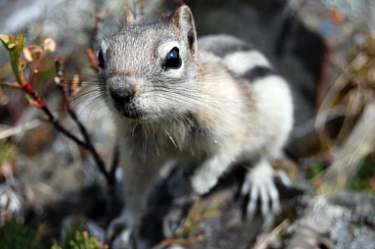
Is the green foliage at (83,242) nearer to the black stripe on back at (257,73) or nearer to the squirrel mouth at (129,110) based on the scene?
the squirrel mouth at (129,110)

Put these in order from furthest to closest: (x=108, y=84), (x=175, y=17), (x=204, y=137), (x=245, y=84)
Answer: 1. (x=245, y=84)
2. (x=204, y=137)
3. (x=175, y=17)
4. (x=108, y=84)

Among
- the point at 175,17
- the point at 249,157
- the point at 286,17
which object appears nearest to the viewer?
the point at 175,17

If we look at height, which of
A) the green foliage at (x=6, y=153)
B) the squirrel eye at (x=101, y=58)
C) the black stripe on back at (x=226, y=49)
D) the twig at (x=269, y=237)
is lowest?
the twig at (x=269, y=237)

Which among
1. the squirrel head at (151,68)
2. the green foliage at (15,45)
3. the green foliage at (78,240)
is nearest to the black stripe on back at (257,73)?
the squirrel head at (151,68)

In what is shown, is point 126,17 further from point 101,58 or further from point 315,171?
point 315,171

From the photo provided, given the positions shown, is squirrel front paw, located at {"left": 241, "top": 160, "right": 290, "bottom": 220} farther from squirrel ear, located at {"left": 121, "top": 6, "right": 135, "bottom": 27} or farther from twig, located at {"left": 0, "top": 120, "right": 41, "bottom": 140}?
twig, located at {"left": 0, "top": 120, "right": 41, "bottom": 140}

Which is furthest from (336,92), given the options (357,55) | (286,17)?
(286,17)

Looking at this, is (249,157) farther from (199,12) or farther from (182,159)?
(199,12)
